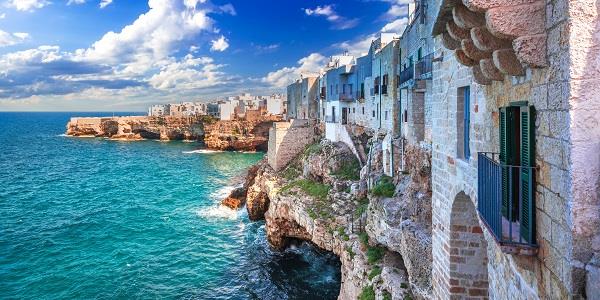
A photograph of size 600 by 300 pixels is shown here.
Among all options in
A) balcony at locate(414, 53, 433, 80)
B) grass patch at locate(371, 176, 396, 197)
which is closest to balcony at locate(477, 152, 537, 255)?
balcony at locate(414, 53, 433, 80)

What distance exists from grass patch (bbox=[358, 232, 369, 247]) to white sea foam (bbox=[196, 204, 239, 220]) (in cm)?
1767

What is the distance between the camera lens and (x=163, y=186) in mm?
44844

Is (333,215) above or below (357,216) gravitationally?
below

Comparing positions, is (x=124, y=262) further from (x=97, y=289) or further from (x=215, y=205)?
(x=215, y=205)

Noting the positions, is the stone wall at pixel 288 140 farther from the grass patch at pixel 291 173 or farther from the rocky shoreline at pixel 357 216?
the rocky shoreline at pixel 357 216

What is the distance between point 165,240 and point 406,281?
65.3 feet

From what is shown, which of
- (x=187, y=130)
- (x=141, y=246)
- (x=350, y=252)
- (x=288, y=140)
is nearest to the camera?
(x=350, y=252)

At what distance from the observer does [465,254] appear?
8.05 m

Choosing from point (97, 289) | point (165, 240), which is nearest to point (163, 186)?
point (165, 240)

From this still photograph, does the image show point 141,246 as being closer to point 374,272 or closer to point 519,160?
point 374,272

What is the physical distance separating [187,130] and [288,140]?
64.2m

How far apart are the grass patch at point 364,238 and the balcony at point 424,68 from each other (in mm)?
6642

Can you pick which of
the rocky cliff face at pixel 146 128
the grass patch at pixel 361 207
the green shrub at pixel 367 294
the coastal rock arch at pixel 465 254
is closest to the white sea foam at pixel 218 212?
the grass patch at pixel 361 207

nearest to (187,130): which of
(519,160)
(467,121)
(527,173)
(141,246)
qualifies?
(141,246)
